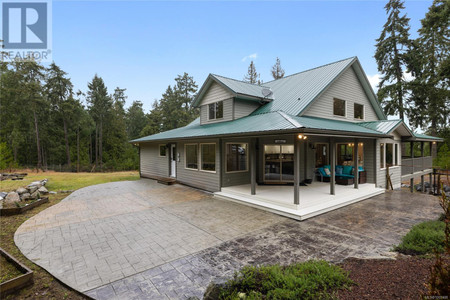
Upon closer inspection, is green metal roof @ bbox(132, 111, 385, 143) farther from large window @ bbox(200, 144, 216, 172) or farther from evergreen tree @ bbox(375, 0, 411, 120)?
evergreen tree @ bbox(375, 0, 411, 120)

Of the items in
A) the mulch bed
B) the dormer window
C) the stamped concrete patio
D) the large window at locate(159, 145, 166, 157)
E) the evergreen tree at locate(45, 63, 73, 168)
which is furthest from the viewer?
the evergreen tree at locate(45, 63, 73, 168)

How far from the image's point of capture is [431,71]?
64.8 feet

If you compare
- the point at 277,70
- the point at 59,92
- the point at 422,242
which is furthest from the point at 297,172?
the point at 59,92

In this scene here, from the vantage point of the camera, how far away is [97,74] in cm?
3353

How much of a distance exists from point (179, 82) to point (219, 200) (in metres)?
29.0

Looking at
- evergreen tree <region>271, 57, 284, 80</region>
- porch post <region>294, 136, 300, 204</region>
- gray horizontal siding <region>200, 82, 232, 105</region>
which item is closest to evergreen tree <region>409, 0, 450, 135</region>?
evergreen tree <region>271, 57, 284, 80</region>

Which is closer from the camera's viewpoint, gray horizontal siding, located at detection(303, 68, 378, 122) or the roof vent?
gray horizontal siding, located at detection(303, 68, 378, 122)

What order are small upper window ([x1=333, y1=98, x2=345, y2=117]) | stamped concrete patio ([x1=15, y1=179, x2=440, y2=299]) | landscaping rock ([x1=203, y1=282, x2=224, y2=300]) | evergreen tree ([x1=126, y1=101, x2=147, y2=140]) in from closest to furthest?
landscaping rock ([x1=203, y1=282, x2=224, y2=300])
stamped concrete patio ([x1=15, y1=179, x2=440, y2=299])
small upper window ([x1=333, y1=98, x2=345, y2=117])
evergreen tree ([x1=126, y1=101, x2=147, y2=140])

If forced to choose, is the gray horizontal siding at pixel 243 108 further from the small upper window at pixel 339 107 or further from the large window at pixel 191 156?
the small upper window at pixel 339 107

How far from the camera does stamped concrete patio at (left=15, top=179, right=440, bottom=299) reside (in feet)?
10.8

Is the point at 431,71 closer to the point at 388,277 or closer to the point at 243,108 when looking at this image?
the point at 243,108

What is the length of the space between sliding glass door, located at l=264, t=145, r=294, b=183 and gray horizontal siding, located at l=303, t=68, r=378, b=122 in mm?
1952

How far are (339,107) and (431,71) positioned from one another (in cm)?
1718

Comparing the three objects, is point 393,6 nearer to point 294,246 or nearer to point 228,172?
point 228,172
